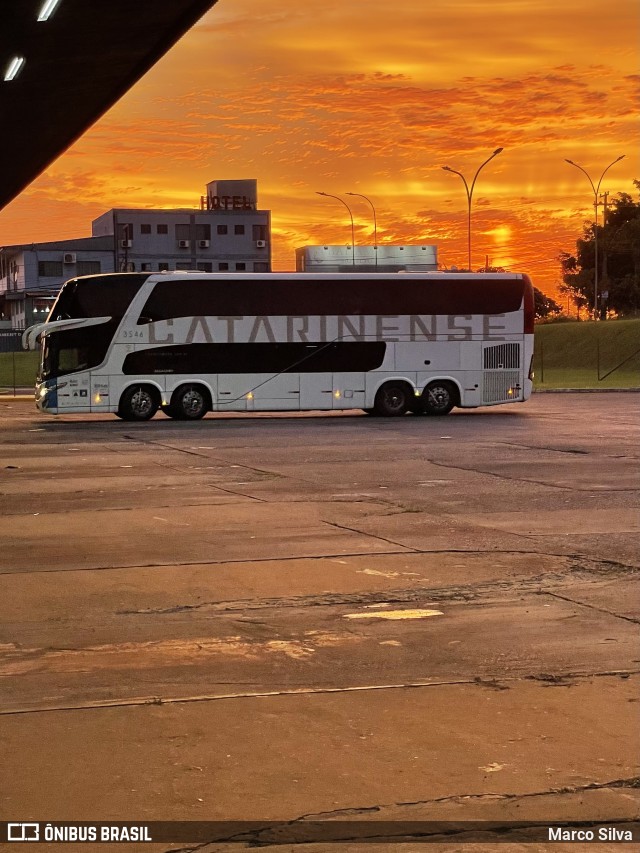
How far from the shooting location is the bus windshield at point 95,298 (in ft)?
113

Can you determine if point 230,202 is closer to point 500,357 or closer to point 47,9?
point 500,357

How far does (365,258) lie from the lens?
247ft

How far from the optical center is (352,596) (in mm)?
9188

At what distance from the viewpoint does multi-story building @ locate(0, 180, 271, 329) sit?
11750cm

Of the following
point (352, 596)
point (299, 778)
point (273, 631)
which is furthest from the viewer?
point (352, 596)

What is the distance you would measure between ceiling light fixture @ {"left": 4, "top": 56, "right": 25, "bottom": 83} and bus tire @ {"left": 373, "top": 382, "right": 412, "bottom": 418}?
1930 cm

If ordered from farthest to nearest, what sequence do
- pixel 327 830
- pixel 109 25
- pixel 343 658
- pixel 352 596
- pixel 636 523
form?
pixel 109 25, pixel 636 523, pixel 352 596, pixel 343 658, pixel 327 830

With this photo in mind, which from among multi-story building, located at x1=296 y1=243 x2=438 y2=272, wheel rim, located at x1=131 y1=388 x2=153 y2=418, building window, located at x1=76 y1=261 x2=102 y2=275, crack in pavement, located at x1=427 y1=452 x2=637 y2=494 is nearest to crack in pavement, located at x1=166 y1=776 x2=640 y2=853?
crack in pavement, located at x1=427 y1=452 x2=637 y2=494

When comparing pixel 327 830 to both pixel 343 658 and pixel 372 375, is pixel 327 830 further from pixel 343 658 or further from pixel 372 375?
pixel 372 375

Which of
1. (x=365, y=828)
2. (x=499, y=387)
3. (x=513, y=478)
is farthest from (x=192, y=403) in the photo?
(x=365, y=828)

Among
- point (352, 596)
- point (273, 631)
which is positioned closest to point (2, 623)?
point (273, 631)

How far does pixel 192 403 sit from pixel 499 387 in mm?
8785

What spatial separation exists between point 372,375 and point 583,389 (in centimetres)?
1734

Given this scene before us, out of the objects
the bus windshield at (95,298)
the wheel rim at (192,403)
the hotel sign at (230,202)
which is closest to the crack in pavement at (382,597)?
the wheel rim at (192,403)
